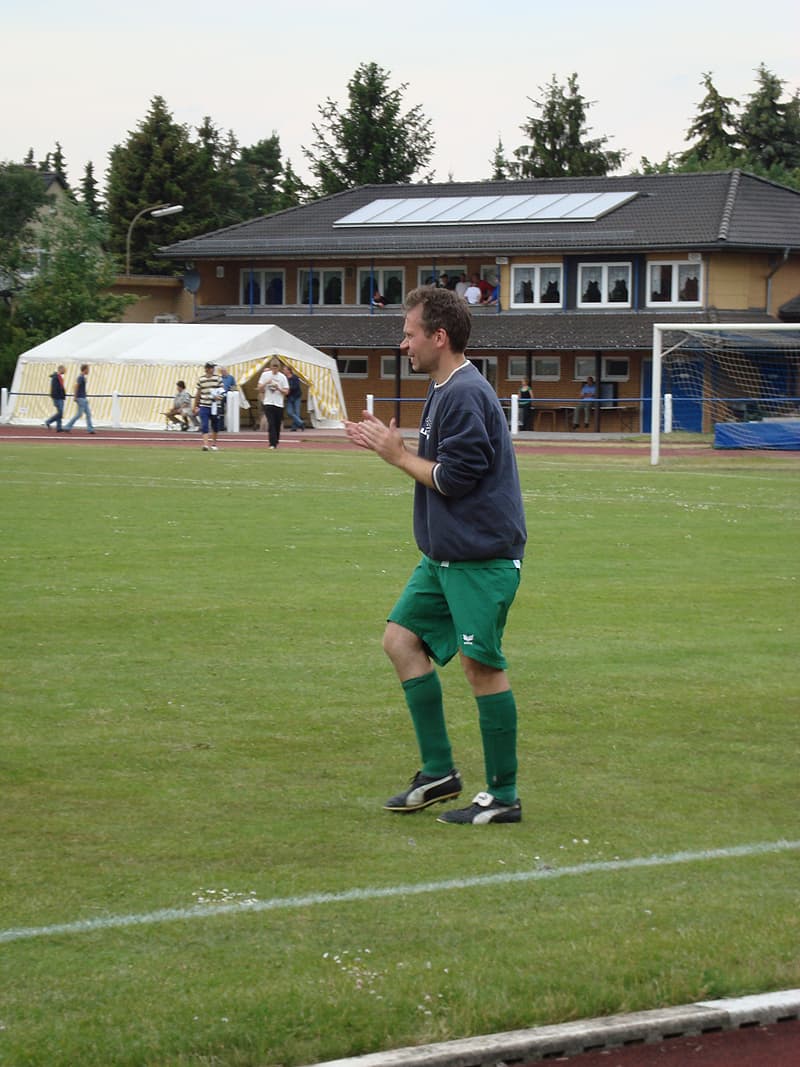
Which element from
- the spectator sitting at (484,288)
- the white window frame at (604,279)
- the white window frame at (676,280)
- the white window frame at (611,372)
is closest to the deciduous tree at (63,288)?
the spectator sitting at (484,288)

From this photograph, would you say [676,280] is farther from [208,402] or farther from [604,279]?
[208,402]

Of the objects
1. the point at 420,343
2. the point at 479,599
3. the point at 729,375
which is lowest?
the point at 479,599

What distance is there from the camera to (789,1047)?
437 centimetres

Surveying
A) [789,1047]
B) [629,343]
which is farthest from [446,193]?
[789,1047]

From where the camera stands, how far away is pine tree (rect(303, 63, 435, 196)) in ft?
297

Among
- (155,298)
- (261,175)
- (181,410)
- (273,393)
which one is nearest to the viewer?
(273,393)

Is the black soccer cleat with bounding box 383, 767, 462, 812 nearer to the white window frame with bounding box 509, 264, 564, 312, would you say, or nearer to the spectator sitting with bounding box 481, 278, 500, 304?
the white window frame with bounding box 509, 264, 564, 312

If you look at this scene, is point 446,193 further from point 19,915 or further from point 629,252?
point 19,915

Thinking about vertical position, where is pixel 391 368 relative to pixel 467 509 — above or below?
above

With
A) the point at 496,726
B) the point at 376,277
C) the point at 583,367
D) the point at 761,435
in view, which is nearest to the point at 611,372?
the point at 583,367

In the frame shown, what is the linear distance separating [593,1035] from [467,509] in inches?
103

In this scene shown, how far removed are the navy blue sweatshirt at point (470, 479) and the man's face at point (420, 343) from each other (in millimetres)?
115

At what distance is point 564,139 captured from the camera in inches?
3816

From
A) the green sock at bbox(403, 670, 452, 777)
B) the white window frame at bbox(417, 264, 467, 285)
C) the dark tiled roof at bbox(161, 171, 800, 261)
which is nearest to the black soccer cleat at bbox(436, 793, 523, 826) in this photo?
the green sock at bbox(403, 670, 452, 777)
